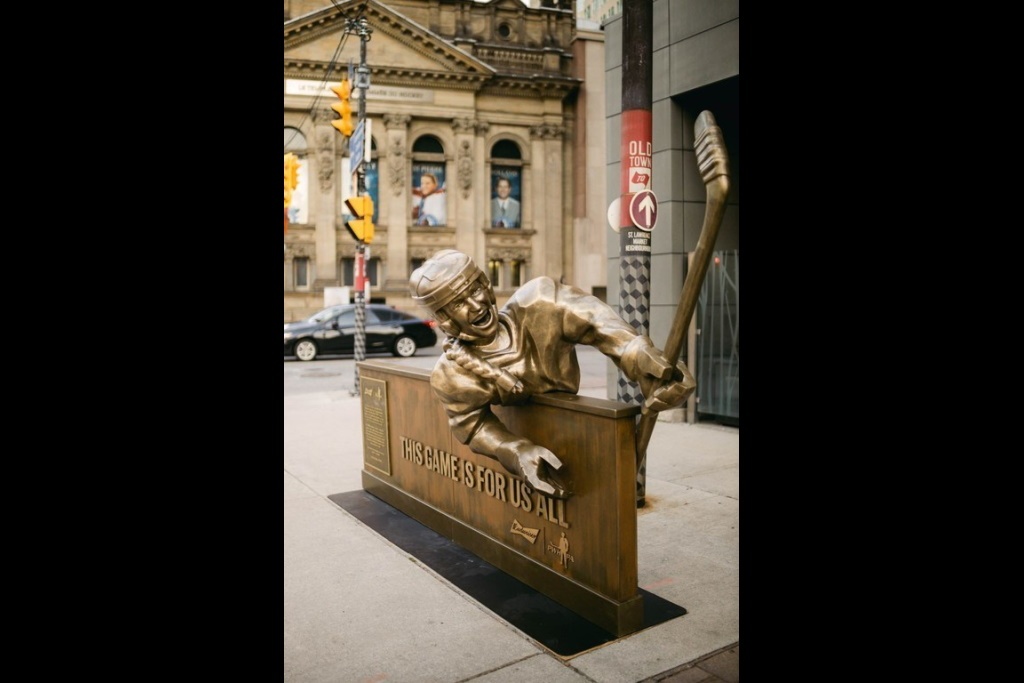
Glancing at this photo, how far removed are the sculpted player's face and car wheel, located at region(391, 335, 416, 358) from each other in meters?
16.4

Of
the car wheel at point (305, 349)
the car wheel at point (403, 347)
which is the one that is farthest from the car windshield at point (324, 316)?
the car wheel at point (403, 347)

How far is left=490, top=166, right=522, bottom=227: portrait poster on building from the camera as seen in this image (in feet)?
111

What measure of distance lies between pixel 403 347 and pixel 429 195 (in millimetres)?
14521

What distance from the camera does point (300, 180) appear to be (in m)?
30.7

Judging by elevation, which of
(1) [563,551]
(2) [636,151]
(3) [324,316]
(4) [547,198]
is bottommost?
(1) [563,551]

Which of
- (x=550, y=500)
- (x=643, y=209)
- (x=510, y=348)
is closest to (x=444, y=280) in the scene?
(x=510, y=348)

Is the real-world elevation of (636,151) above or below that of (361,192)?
below

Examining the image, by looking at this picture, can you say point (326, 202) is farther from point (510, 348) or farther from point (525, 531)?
point (525, 531)

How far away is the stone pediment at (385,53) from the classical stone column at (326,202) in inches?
91.1

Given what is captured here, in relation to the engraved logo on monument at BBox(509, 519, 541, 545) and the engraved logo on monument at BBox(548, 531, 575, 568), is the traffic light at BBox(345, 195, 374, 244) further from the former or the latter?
the engraved logo on monument at BBox(548, 531, 575, 568)
